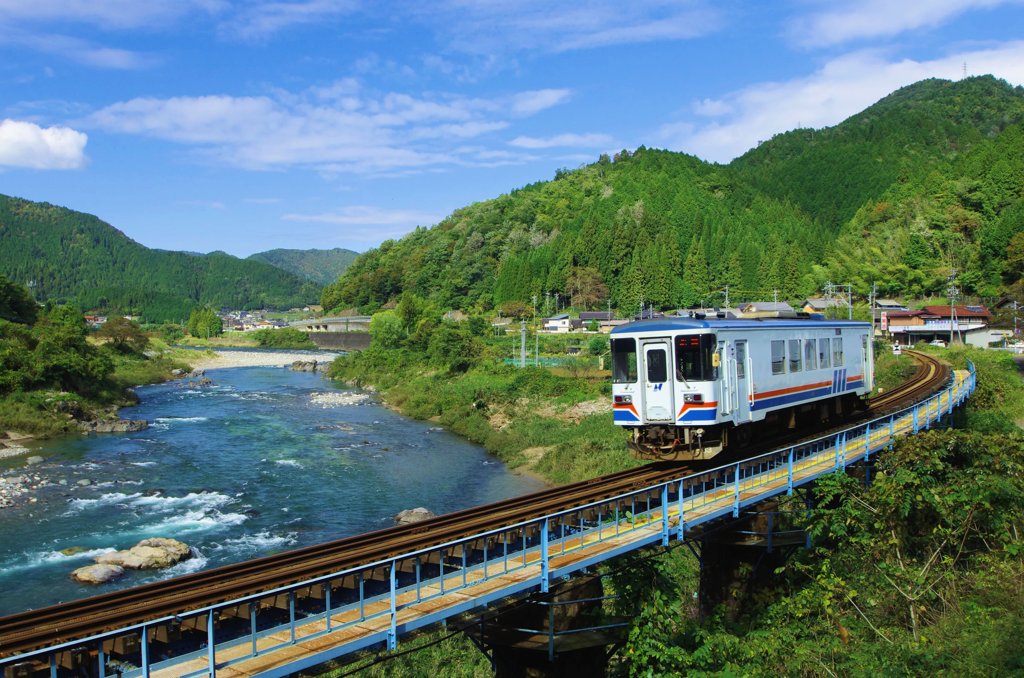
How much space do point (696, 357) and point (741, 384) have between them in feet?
4.91

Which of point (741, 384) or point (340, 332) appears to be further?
point (340, 332)

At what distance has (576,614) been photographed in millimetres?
9930

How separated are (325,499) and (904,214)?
277 feet

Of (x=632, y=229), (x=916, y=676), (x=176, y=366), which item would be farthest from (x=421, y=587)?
(x=632, y=229)

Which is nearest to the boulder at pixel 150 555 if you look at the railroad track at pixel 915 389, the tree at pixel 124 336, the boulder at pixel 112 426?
the railroad track at pixel 915 389

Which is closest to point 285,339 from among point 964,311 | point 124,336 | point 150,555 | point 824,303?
point 124,336

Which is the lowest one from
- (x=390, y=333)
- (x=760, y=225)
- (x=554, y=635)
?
(x=554, y=635)

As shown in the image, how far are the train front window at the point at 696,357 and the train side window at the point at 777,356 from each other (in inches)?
114

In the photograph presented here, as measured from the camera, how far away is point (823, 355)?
61.9ft

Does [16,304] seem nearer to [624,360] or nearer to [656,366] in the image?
[624,360]

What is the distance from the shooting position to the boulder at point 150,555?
18141mm

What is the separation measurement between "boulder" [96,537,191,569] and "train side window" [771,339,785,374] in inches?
586

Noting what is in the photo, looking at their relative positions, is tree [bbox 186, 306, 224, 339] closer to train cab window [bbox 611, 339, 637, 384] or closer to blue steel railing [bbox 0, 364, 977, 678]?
train cab window [bbox 611, 339, 637, 384]

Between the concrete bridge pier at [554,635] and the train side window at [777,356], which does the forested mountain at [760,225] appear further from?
the concrete bridge pier at [554,635]
